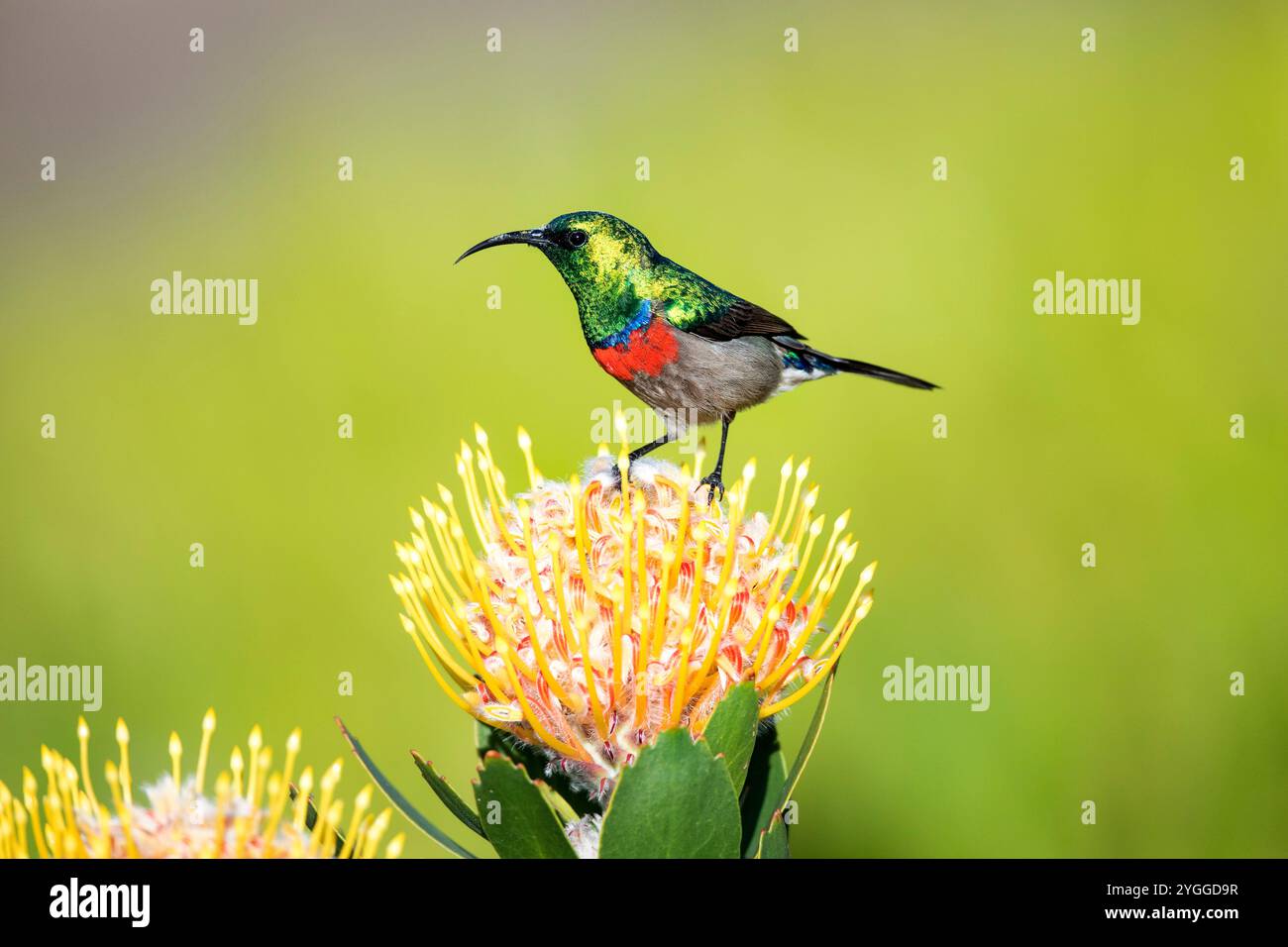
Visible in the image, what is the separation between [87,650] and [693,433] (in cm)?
273

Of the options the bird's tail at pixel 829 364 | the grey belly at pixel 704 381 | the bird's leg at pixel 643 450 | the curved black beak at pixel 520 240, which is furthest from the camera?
the bird's tail at pixel 829 364

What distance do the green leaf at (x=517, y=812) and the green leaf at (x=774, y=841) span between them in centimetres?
23

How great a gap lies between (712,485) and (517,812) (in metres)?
0.54

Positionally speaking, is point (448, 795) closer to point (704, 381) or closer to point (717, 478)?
point (717, 478)

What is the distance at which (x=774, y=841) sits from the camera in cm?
135

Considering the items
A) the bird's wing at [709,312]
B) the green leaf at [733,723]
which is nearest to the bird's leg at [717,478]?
the bird's wing at [709,312]

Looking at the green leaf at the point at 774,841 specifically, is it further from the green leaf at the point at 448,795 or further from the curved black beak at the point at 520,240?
the curved black beak at the point at 520,240

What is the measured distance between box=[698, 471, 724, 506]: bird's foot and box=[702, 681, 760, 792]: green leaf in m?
0.28

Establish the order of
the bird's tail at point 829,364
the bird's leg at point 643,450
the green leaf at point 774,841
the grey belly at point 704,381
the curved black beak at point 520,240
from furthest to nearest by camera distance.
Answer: the bird's tail at point 829,364 → the grey belly at point 704,381 → the curved black beak at point 520,240 → the bird's leg at point 643,450 → the green leaf at point 774,841

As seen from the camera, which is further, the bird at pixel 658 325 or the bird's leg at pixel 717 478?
the bird at pixel 658 325

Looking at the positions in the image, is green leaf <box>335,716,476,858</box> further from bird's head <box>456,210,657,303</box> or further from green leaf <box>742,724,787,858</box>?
bird's head <box>456,210,657,303</box>

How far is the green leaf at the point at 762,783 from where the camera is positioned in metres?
1.55

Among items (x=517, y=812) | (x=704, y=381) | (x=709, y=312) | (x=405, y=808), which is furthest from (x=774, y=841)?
(x=709, y=312)
